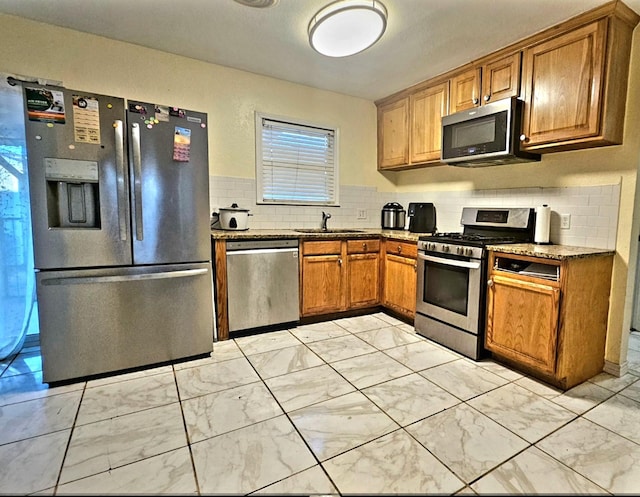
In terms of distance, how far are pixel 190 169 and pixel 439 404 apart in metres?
2.23

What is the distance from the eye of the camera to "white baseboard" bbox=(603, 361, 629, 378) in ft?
7.41

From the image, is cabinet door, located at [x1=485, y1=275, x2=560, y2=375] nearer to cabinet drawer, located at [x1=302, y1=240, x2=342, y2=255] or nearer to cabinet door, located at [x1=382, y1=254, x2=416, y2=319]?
cabinet door, located at [x1=382, y1=254, x2=416, y2=319]

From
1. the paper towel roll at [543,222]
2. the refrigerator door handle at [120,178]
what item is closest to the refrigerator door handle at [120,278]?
the refrigerator door handle at [120,178]

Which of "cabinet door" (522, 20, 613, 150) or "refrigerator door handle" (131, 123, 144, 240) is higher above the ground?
"cabinet door" (522, 20, 613, 150)

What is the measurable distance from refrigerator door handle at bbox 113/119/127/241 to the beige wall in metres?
0.92

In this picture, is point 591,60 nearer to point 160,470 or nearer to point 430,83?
point 430,83

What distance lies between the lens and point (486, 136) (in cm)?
264

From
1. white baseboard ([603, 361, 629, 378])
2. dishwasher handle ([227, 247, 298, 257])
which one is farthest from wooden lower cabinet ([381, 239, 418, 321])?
white baseboard ([603, 361, 629, 378])

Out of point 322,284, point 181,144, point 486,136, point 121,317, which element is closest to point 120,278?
point 121,317

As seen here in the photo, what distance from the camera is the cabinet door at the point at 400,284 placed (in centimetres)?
312

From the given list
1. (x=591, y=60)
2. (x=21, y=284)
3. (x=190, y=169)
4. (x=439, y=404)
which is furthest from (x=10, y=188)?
(x=591, y=60)

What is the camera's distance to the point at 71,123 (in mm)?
1993

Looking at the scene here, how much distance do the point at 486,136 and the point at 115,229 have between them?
2.82 meters

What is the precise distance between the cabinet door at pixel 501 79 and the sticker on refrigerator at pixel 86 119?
2876 millimetres
